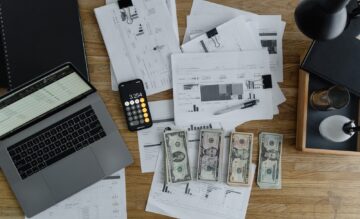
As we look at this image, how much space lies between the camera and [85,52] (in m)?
1.06

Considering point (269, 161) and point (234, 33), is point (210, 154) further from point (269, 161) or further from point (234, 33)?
point (234, 33)

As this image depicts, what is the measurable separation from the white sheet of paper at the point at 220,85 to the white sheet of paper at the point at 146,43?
0.04 metres

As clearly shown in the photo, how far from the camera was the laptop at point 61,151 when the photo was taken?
1.00 metres

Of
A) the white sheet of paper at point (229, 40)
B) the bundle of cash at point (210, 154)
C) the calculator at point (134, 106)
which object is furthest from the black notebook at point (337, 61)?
the calculator at point (134, 106)

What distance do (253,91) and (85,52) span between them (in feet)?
1.52

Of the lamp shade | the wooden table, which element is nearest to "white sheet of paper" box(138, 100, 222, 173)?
the wooden table

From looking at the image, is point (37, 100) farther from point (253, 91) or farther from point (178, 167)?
point (253, 91)

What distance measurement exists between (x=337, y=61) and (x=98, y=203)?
0.72 meters

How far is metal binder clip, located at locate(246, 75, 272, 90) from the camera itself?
108cm

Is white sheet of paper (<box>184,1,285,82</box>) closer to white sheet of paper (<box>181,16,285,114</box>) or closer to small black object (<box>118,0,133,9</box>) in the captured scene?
white sheet of paper (<box>181,16,285,114</box>)

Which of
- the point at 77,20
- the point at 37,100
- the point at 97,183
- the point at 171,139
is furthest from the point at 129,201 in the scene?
the point at 77,20

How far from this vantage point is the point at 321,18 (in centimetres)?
77

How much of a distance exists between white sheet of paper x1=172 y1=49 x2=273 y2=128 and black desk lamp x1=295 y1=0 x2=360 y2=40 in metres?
0.27

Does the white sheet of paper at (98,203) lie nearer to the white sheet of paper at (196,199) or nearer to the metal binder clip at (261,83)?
the white sheet of paper at (196,199)
